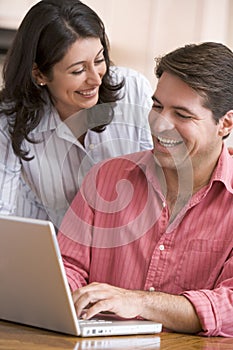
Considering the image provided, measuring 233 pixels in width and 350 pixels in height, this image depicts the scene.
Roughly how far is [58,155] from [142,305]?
0.78m

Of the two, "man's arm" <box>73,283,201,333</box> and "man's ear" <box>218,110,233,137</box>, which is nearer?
"man's arm" <box>73,283,201,333</box>

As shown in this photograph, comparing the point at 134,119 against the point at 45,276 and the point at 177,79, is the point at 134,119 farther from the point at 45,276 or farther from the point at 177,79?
the point at 45,276

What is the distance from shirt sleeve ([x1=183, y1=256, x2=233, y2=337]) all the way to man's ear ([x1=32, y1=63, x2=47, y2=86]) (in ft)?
2.68

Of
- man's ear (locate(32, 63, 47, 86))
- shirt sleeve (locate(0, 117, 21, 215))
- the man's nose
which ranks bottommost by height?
shirt sleeve (locate(0, 117, 21, 215))

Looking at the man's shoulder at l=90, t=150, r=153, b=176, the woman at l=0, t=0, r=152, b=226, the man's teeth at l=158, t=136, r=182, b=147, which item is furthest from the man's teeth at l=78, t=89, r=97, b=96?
the man's teeth at l=158, t=136, r=182, b=147

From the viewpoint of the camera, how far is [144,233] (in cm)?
203

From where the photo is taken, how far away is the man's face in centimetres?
200

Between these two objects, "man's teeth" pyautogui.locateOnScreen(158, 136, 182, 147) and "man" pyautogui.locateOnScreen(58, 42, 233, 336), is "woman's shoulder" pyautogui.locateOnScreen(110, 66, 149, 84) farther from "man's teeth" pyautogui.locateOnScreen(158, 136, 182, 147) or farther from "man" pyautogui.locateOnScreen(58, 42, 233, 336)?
"man's teeth" pyautogui.locateOnScreen(158, 136, 182, 147)

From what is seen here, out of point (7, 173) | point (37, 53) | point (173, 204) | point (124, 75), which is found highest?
point (37, 53)

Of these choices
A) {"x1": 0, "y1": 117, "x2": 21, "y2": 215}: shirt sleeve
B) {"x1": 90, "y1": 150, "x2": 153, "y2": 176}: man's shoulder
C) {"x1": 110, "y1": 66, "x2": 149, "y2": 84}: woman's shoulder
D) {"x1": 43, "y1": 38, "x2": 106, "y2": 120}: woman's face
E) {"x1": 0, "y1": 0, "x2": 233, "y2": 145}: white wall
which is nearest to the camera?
{"x1": 90, "y1": 150, "x2": 153, "y2": 176}: man's shoulder

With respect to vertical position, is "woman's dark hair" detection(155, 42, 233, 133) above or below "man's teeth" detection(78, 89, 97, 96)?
above

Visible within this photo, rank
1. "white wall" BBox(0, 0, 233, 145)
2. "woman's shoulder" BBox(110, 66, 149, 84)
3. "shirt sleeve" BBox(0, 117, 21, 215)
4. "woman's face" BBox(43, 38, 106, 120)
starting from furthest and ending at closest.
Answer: "white wall" BBox(0, 0, 233, 145), "woman's shoulder" BBox(110, 66, 149, 84), "shirt sleeve" BBox(0, 117, 21, 215), "woman's face" BBox(43, 38, 106, 120)

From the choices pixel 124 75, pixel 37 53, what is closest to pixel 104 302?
pixel 37 53

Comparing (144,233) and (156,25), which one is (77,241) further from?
(156,25)
